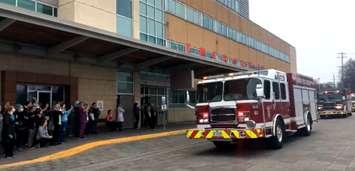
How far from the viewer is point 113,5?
29.9m

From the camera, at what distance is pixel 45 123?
1750cm

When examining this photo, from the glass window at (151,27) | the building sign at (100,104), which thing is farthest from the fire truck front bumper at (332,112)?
the building sign at (100,104)

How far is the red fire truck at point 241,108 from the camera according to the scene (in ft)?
50.6

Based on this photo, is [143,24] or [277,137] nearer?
[277,137]

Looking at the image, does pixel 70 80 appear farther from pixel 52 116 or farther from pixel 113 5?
pixel 113 5

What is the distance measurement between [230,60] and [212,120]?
113ft

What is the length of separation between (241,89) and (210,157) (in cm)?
253

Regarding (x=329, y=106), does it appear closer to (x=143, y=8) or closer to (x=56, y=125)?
(x=143, y=8)

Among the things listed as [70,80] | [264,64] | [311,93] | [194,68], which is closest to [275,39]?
[264,64]

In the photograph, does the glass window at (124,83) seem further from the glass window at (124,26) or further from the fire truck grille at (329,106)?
the fire truck grille at (329,106)

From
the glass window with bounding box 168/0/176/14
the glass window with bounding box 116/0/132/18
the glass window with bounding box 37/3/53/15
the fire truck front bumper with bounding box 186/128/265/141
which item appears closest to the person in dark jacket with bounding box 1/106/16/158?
the fire truck front bumper with bounding box 186/128/265/141

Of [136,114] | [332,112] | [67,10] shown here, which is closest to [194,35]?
[332,112]

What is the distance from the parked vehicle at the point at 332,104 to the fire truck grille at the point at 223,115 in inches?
1127

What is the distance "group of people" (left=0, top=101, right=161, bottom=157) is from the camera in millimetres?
15219
